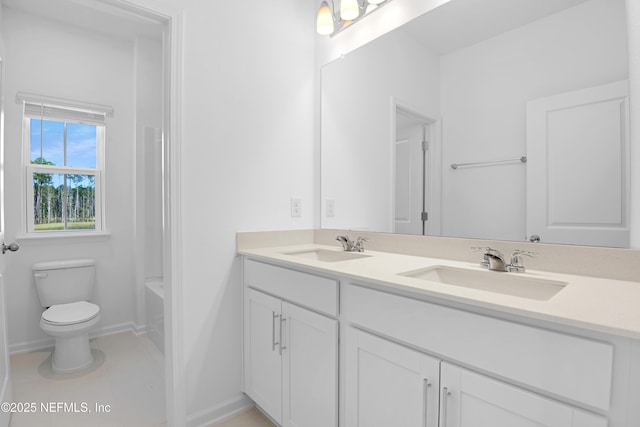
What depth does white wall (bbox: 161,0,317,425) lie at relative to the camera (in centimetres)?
160

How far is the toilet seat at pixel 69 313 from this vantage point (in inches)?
84.0

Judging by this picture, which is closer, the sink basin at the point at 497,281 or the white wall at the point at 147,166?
the sink basin at the point at 497,281

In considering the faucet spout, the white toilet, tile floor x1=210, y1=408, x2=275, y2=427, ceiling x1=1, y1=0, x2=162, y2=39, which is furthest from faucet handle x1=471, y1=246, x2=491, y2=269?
the white toilet

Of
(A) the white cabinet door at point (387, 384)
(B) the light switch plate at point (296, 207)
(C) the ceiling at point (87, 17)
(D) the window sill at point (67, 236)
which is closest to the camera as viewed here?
(A) the white cabinet door at point (387, 384)

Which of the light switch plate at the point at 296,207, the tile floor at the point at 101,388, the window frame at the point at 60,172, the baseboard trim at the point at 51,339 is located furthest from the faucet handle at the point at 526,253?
the window frame at the point at 60,172

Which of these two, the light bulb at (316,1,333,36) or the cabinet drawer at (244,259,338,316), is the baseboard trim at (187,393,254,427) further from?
the light bulb at (316,1,333,36)

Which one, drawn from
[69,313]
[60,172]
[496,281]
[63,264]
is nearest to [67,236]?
[63,264]

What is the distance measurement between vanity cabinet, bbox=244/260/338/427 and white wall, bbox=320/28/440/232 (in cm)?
66

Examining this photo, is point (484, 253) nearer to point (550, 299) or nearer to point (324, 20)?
point (550, 299)

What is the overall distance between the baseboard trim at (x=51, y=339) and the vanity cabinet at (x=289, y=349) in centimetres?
180

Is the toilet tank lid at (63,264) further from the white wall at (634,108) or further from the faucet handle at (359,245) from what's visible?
the white wall at (634,108)

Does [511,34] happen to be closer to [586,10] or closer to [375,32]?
[586,10]

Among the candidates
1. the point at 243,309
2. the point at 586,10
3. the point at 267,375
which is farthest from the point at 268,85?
the point at 267,375

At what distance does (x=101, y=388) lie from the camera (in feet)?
6.54
